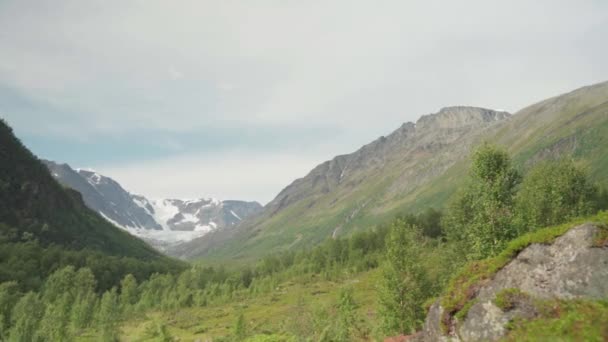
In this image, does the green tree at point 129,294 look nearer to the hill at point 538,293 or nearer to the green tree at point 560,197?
the green tree at point 560,197

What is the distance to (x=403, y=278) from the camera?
4709 cm

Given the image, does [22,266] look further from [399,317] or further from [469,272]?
[469,272]

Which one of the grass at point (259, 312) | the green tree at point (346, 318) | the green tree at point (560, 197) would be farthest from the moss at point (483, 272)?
the grass at point (259, 312)

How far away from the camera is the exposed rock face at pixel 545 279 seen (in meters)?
19.8

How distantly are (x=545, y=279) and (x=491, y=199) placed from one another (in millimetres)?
27265

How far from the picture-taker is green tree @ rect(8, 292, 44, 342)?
296 feet

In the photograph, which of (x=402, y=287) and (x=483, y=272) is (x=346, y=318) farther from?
(x=483, y=272)

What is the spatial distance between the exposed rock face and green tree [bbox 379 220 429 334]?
902 inches

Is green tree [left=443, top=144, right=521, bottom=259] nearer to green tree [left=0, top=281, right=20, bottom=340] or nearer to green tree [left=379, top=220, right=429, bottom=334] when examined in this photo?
green tree [left=379, top=220, right=429, bottom=334]

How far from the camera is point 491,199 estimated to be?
46781 mm

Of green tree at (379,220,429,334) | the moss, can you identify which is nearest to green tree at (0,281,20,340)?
green tree at (379,220,429,334)

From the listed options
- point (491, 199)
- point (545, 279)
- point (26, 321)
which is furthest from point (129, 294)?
point (545, 279)

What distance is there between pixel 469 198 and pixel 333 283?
127 m

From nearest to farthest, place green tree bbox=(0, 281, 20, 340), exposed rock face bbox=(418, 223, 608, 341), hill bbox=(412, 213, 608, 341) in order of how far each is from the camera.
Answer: hill bbox=(412, 213, 608, 341) → exposed rock face bbox=(418, 223, 608, 341) → green tree bbox=(0, 281, 20, 340)
